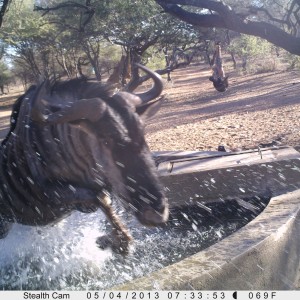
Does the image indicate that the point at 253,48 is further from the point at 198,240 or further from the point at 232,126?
the point at 198,240

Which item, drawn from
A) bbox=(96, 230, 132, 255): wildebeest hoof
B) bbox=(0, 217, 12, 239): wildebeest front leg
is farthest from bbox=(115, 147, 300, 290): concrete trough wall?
bbox=(0, 217, 12, 239): wildebeest front leg

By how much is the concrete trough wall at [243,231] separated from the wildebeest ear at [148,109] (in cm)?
82

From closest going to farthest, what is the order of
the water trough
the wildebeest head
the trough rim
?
the trough rim < the water trough < the wildebeest head

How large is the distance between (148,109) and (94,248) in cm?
127

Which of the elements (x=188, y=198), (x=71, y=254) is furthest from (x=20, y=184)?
(x=188, y=198)

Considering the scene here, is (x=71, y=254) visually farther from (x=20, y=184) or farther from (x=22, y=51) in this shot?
(x=22, y=51)

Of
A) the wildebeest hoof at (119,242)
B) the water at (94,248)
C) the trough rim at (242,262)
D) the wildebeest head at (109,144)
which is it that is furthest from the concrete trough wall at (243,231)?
the wildebeest hoof at (119,242)

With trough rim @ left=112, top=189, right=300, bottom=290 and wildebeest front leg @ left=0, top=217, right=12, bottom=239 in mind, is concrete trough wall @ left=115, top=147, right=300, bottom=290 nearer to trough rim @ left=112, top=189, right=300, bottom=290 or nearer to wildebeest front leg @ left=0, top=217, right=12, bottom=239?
trough rim @ left=112, top=189, right=300, bottom=290

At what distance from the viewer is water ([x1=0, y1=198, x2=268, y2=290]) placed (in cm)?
316

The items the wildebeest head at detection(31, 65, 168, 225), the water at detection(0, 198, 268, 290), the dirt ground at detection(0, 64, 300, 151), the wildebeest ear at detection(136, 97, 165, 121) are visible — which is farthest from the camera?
the dirt ground at detection(0, 64, 300, 151)

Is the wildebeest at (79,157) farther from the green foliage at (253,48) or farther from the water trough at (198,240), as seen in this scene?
the green foliage at (253,48)

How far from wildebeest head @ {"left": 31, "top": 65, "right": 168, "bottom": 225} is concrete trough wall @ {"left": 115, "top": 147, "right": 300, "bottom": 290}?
2.42 ft

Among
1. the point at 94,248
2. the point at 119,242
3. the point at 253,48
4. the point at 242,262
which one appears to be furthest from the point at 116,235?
the point at 253,48

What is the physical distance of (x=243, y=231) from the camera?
2658 mm
